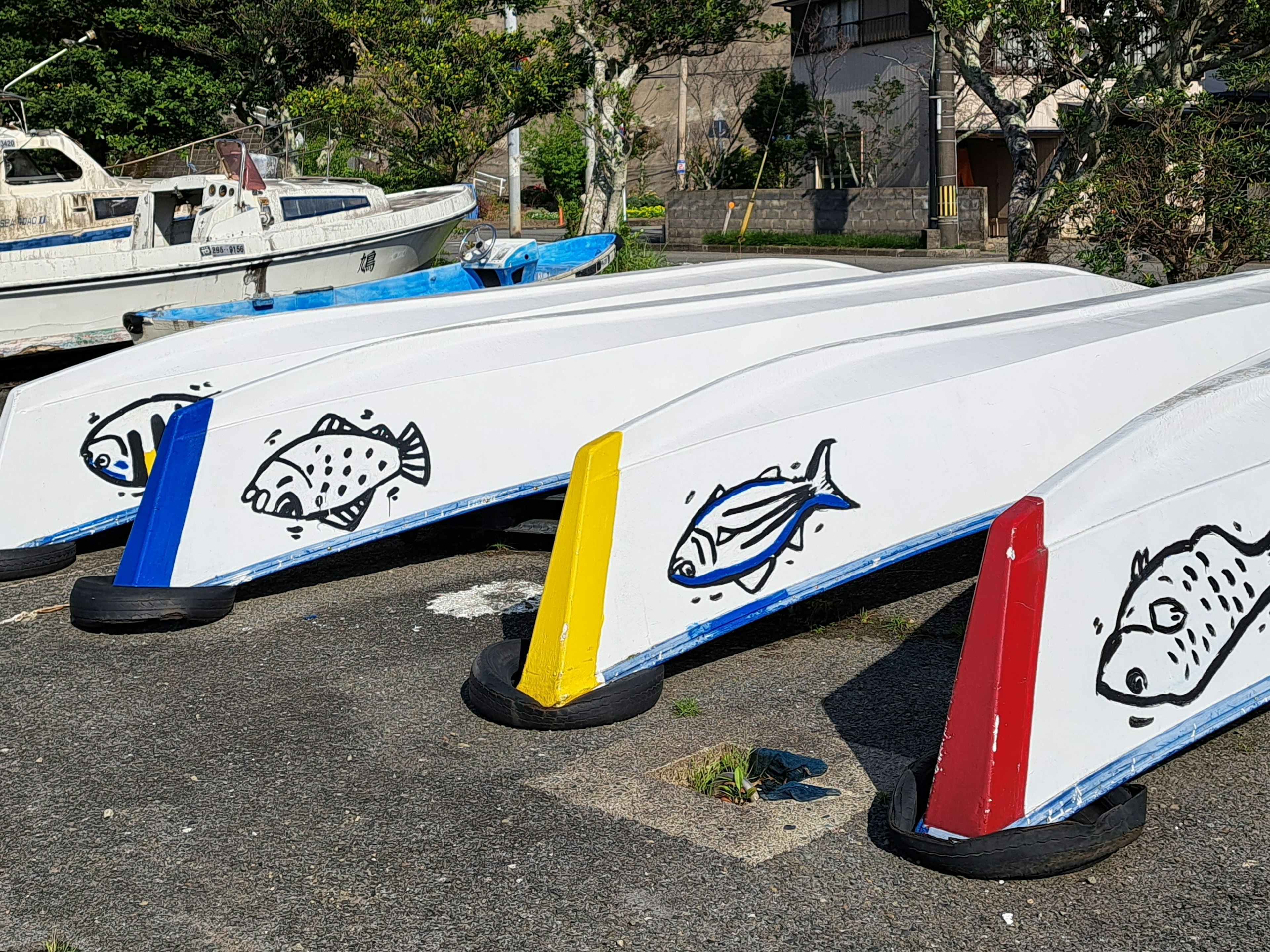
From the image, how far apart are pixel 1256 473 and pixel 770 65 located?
41.5 meters

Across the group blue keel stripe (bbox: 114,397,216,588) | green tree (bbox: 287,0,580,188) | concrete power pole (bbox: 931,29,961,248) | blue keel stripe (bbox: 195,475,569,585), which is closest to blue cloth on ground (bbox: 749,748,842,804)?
blue keel stripe (bbox: 195,475,569,585)

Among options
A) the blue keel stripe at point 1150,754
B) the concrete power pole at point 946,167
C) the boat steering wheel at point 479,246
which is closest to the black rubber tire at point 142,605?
the blue keel stripe at point 1150,754

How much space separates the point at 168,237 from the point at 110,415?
26.4ft

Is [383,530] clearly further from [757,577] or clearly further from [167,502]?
[757,577]

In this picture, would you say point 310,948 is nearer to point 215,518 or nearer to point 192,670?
point 192,670

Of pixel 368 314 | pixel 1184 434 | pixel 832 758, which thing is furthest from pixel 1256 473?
pixel 368 314

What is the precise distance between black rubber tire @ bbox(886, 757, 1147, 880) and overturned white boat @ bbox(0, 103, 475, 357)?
10.4m

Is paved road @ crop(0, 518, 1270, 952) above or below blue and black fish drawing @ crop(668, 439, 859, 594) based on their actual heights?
below

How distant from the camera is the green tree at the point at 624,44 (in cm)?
1784

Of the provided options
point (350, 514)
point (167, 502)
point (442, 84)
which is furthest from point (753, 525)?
point (442, 84)

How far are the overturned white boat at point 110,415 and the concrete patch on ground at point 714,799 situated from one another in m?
2.76

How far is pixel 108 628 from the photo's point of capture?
212 inches

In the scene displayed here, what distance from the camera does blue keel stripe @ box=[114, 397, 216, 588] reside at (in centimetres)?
529

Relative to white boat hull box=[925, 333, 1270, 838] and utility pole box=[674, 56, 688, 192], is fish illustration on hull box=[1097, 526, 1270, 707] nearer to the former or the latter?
white boat hull box=[925, 333, 1270, 838]
